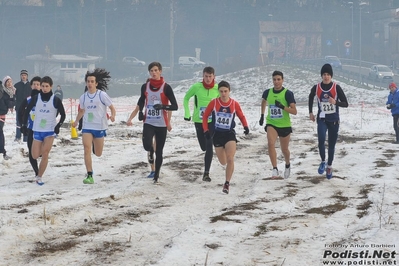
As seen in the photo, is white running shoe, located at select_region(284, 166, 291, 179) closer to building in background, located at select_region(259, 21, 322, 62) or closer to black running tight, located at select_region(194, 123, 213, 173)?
black running tight, located at select_region(194, 123, 213, 173)

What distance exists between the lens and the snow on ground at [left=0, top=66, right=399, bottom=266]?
7.00 m

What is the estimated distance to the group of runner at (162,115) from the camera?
1158 centimetres

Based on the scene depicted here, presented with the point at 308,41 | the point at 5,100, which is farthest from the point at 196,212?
the point at 308,41

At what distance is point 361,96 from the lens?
170ft

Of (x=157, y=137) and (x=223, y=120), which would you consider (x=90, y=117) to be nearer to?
(x=157, y=137)

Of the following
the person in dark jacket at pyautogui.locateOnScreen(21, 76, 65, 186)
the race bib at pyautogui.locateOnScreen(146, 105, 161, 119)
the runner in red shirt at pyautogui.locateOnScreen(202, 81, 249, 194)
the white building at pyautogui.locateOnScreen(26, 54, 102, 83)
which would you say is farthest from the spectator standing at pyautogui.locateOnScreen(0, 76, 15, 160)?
the white building at pyautogui.locateOnScreen(26, 54, 102, 83)

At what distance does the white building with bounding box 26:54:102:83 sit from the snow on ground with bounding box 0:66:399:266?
7733 cm

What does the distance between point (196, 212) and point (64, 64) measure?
3422 inches

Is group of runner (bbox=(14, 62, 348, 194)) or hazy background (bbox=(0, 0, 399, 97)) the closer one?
group of runner (bbox=(14, 62, 348, 194))

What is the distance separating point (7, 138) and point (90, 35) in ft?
271

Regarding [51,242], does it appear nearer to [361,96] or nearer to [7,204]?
[7,204]

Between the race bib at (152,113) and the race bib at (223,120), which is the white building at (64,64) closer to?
the race bib at (152,113)

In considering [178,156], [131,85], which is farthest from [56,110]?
[131,85]

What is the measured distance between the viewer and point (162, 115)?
12125 mm
